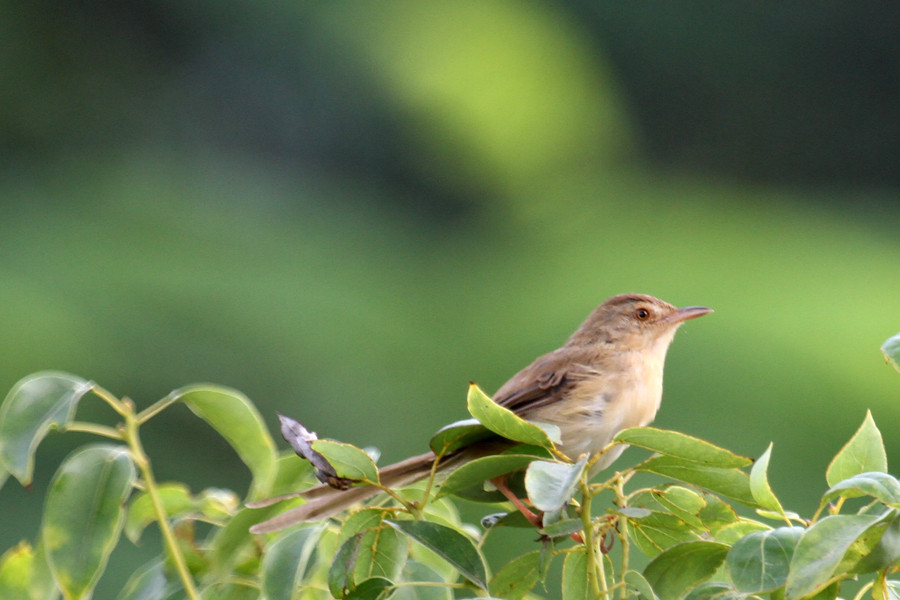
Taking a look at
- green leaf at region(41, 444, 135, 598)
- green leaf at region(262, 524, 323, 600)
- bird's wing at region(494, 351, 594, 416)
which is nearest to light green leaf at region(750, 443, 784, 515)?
green leaf at region(262, 524, 323, 600)

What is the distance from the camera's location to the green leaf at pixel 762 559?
3.79 feet

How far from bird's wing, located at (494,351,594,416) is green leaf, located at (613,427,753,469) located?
1.43 metres

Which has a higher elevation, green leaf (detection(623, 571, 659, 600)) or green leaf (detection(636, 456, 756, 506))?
green leaf (detection(636, 456, 756, 506))

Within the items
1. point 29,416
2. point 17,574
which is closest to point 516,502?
point 29,416

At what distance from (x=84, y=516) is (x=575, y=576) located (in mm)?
782

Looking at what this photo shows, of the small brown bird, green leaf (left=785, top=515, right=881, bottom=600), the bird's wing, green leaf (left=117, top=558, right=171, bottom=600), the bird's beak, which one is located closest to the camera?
green leaf (left=785, top=515, right=881, bottom=600)

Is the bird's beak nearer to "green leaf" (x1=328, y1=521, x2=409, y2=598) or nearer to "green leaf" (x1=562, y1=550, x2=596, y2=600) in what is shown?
"green leaf" (x1=562, y1=550, x2=596, y2=600)

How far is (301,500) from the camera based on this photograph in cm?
184

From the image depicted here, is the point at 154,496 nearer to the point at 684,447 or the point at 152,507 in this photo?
the point at 152,507

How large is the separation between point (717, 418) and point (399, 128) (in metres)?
4.25

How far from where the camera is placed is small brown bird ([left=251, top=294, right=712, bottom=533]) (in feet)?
8.76

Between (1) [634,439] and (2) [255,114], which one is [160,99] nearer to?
(2) [255,114]

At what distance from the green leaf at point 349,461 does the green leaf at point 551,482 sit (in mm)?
249

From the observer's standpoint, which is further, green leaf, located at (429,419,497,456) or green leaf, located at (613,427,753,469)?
green leaf, located at (429,419,497,456)
